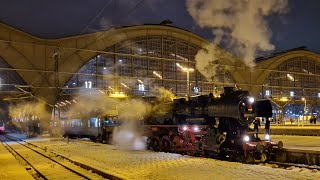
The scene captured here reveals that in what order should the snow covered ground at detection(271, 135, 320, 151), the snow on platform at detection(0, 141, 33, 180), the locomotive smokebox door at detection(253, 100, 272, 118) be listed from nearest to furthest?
the snow on platform at detection(0, 141, 33, 180)
the locomotive smokebox door at detection(253, 100, 272, 118)
the snow covered ground at detection(271, 135, 320, 151)

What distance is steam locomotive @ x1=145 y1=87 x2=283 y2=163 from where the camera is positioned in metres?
18.7

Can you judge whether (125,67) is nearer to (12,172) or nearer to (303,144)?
(303,144)

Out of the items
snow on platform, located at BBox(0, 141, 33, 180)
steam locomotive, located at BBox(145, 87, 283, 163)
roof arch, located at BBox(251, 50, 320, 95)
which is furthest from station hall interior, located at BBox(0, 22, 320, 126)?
snow on platform, located at BBox(0, 141, 33, 180)

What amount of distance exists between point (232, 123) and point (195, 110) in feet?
10.6

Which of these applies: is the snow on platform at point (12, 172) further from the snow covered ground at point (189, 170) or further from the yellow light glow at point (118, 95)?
the yellow light glow at point (118, 95)

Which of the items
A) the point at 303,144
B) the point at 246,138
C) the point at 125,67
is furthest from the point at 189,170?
the point at 125,67

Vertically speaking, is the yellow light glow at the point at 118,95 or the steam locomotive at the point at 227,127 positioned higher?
the yellow light glow at the point at 118,95

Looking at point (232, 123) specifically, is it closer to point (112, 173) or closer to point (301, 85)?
point (112, 173)

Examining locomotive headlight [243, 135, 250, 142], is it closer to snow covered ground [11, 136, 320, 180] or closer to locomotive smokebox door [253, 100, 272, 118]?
locomotive smokebox door [253, 100, 272, 118]

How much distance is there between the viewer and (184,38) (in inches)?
2729

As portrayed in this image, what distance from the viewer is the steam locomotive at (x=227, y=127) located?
1869 cm

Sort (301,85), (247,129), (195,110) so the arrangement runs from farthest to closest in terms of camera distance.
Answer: (301,85) < (195,110) < (247,129)

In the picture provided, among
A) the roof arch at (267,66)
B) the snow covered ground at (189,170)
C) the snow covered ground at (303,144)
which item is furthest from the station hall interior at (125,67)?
the snow covered ground at (189,170)

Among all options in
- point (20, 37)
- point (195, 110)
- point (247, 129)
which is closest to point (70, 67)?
point (20, 37)
